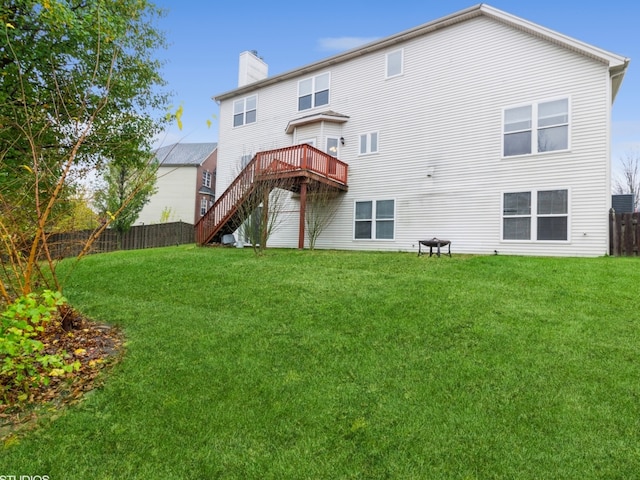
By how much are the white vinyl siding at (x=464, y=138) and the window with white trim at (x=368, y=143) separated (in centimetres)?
21

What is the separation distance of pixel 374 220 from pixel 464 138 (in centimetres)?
410

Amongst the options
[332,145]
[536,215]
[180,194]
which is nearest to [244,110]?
[332,145]

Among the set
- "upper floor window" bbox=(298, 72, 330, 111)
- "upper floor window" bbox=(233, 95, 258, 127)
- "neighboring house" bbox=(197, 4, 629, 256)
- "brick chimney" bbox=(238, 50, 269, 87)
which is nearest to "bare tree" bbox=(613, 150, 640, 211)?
"neighboring house" bbox=(197, 4, 629, 256)

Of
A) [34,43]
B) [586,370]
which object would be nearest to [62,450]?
[586,370]

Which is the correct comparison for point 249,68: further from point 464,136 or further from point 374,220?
point 464,136

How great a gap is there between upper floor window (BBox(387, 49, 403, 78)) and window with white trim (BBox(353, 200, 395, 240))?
4.87 meters

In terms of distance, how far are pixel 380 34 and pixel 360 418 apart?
1500 cm

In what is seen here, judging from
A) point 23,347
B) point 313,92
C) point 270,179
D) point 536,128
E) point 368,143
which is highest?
point 313,92

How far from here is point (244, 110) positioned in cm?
1792

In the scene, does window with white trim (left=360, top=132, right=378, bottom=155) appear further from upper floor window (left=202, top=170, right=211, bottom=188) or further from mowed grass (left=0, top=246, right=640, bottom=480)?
upper floor window (left=202, top=170, right=211, bottom=188)

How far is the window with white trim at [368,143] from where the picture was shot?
549 inches

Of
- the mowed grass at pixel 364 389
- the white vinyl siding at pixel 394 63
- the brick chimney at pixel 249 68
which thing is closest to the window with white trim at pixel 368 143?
the white vinyl siding at pixel 394 63

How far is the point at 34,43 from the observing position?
811 cm

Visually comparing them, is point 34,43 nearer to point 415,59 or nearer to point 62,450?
point 62,450
